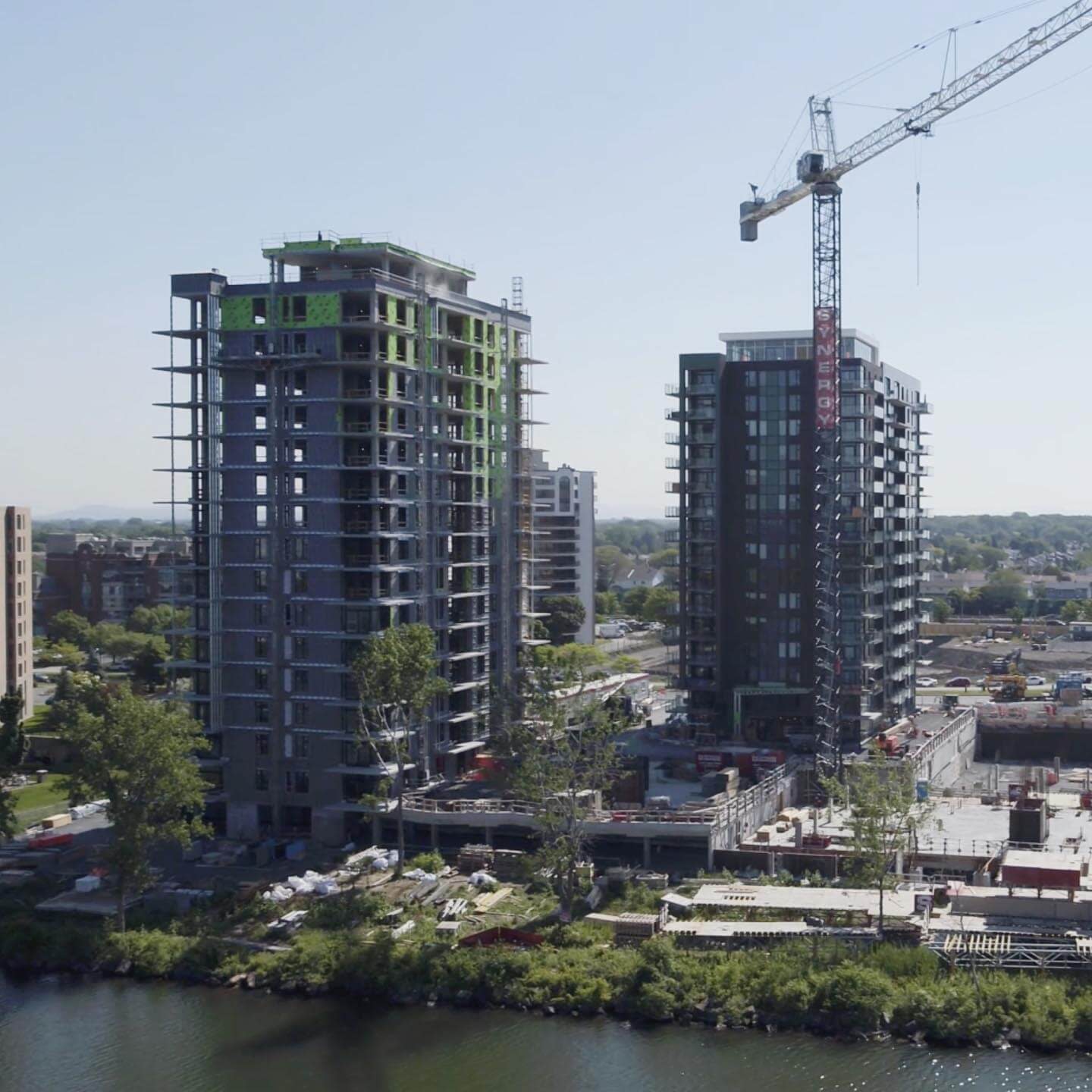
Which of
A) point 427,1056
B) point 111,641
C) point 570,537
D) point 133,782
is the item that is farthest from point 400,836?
point 570,537

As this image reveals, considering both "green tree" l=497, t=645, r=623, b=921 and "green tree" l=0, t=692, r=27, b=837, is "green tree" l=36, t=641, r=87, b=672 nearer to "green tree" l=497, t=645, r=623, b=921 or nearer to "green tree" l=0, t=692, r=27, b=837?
"green tree" l=0, t=692, r=27, b=837

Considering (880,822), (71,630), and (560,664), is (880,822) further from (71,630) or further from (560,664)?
(71,630)

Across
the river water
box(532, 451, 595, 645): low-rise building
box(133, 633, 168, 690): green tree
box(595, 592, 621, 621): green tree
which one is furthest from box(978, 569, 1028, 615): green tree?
the river water

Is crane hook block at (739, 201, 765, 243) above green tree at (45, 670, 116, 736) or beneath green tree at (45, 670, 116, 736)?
above

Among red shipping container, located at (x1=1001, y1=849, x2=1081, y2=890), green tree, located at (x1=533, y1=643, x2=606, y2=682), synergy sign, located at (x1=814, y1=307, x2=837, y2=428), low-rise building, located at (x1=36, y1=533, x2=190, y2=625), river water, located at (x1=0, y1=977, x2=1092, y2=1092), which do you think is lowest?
river water, located at (x1=0, y1=977, x2=1092, y2=1092)

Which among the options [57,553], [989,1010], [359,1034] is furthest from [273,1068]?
[57,553]

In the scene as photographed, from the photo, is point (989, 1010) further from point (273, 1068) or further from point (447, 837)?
point (447, 837)

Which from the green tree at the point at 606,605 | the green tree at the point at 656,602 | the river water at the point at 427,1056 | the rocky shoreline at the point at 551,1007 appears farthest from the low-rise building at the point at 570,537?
the river water at the point at 427,1056
